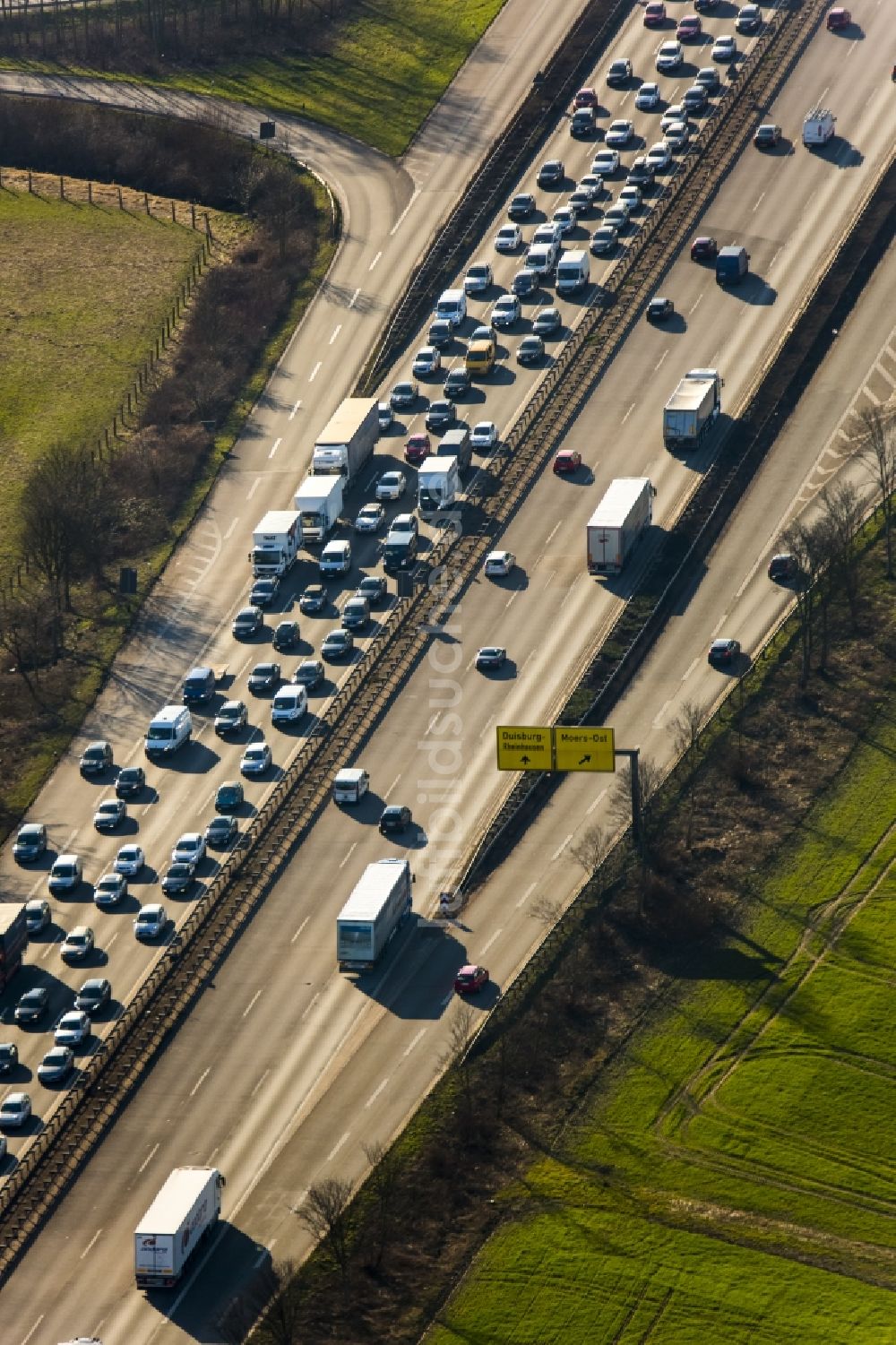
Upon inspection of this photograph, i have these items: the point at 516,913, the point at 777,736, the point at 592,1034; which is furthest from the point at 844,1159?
the point at 777,736

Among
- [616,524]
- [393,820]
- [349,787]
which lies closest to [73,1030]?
[393,820]

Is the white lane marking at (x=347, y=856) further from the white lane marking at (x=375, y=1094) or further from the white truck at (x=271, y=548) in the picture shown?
the white truck at (x=271, y=548)

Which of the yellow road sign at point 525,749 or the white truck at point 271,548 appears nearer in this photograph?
the yellow road sign at point 525,749

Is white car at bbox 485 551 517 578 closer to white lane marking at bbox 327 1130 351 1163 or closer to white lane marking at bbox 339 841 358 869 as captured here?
white lane marking at bbox 339 841 358 869

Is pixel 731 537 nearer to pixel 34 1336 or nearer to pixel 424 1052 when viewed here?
pixel 424 1052


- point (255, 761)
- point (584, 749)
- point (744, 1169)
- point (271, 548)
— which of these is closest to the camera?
point (744, 1169)

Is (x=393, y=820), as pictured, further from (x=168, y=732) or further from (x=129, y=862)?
(x=168, y=732)

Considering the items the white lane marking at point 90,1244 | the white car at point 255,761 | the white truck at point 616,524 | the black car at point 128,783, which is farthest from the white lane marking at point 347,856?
the white lane marking at point 90,1244
